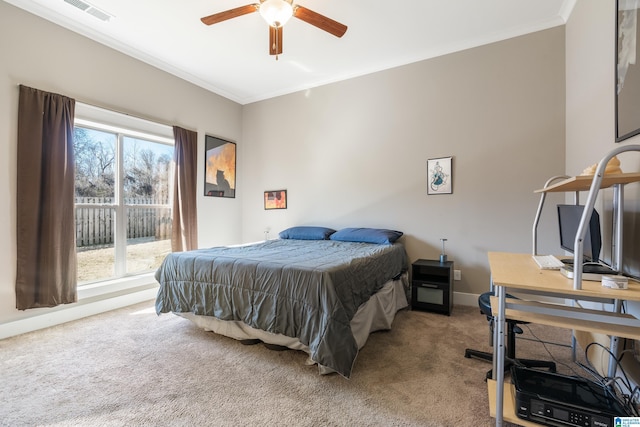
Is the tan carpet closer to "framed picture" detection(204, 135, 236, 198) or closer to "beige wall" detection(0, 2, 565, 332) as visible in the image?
"beige wall" detection(0, 2, 565, 332)

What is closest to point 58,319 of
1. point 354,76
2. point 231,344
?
point 231,344

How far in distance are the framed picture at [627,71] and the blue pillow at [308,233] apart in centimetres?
286

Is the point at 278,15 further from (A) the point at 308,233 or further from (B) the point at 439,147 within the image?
(A) the point at 308,233

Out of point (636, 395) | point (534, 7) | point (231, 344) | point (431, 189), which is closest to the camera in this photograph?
point (636, 395)

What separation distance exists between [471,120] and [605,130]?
1.40 meters

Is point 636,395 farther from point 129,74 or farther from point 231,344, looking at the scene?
point 129,74

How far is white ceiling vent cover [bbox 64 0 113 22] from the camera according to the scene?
8.52ft

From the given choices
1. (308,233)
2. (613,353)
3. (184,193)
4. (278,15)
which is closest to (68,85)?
(184,193)

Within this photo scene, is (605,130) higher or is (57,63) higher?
(57,63)

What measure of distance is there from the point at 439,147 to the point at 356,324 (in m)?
2.39

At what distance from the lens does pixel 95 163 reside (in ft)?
10.6

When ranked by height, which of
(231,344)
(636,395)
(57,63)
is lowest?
(231,344)

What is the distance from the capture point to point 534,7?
2.73m

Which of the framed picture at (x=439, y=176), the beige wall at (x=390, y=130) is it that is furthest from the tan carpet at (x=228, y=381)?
the framed picture at (x=439, y=176)
